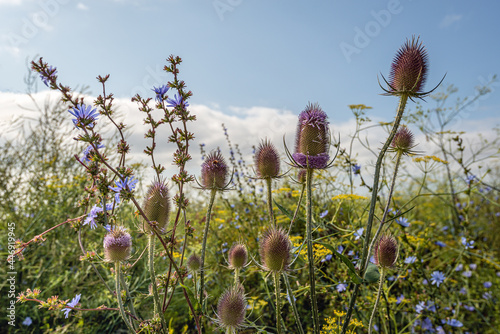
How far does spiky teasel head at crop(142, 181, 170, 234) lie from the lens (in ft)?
6.00

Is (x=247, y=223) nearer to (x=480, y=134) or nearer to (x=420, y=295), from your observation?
(x=420, y=295)

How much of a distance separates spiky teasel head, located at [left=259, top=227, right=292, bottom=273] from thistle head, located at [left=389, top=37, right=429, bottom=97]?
102cm

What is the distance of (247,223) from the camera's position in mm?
5262

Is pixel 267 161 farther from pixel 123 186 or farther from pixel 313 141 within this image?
pixel 123 186

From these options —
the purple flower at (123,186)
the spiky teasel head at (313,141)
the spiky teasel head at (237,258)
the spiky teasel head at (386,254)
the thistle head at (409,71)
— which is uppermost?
the thistle head at (409,71)

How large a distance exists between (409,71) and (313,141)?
67 cm

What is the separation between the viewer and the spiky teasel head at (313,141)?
1.95 meters

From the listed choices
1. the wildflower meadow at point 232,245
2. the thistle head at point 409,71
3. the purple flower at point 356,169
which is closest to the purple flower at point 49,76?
the wildflower meadow at point 232,245

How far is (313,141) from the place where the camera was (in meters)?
1.95

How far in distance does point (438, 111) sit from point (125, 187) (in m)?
7.74

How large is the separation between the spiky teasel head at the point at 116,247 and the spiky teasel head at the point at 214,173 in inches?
24.1

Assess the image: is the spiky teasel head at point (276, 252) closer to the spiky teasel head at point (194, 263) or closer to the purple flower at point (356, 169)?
the spiky teasel head at point (194, 263)

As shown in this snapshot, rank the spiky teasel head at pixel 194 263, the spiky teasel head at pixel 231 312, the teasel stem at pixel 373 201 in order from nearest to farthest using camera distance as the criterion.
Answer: the teasel stem at pixel 373 201 → the spiky teasel head at pixel 231 312 → the spiky teasel head at pixel 194 263

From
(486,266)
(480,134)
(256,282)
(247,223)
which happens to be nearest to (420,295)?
(256,282)
